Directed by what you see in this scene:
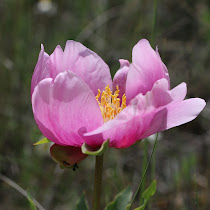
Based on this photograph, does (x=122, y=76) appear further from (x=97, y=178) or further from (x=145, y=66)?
(x=97, y=178)

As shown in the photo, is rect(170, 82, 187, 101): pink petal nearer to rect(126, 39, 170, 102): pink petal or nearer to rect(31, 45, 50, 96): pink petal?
rect(126, 39, 170, 102): pink petal

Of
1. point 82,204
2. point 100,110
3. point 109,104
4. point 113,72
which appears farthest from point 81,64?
point 113,72

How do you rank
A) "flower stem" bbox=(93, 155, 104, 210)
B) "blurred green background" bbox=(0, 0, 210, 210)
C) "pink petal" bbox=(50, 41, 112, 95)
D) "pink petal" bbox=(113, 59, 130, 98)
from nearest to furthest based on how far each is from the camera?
1. "flower stem" bbox=(93, 155, 104, 210)
2. "pink petal" bbox=(50, 41, 112, 95)
3. "pink petal" bbox=(113, 59, 130, 98)
4. "blurred green background" bbox=(0, 0, 210, 210)

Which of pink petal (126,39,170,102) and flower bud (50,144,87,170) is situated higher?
pink petal (126,39,170,102)

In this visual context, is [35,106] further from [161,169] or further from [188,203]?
[161,169]

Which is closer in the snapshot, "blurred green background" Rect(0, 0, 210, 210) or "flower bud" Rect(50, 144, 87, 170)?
"flower bud" Rect(50, 144, 87, 170)

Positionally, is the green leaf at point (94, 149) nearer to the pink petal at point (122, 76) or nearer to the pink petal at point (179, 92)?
the pink petal at point (179, 92)

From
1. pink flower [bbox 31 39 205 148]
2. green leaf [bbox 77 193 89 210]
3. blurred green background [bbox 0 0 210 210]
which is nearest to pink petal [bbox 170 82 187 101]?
pink flower [bbox 31 39 205 148]
